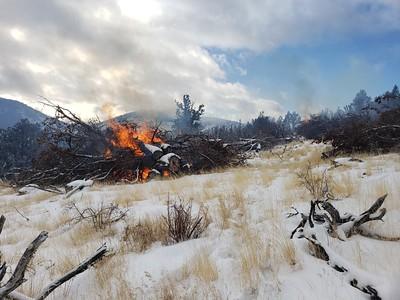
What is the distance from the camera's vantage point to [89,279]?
303 cm

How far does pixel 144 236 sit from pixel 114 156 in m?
8.65

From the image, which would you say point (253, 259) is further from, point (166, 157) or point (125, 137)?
point (125, 137)

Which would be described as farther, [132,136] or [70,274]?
[132,136]

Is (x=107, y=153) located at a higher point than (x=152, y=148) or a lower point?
lower

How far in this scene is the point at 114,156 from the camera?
12.2 m

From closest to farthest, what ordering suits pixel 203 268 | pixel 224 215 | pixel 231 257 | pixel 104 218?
1. pixel 203 268
2. pixel 231 257
3. pixel 224 215
4. pixel 104 218

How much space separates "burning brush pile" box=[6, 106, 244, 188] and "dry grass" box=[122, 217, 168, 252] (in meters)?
7.03

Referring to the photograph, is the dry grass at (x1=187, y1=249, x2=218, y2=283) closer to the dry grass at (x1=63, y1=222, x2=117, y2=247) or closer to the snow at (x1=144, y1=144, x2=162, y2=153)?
the dry grass at (x1=63, y1=222, x2=117, y2=247)

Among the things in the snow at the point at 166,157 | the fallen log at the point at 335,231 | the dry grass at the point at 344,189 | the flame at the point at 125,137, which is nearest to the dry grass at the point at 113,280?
the fallen log at the point at 335,231

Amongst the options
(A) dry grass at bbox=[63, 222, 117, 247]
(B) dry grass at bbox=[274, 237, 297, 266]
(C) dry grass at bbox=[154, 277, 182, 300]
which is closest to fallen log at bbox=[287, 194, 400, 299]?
(B) dry grass at bbox=[274, 237, 297, 266]

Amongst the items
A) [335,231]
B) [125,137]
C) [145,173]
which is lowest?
[335,231]

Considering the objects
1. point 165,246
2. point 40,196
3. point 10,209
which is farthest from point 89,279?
point 40,196

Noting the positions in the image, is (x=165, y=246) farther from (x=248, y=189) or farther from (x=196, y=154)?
(x=196, y=154)

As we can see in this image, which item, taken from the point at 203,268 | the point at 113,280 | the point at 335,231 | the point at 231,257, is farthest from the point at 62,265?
the point at 335,231
